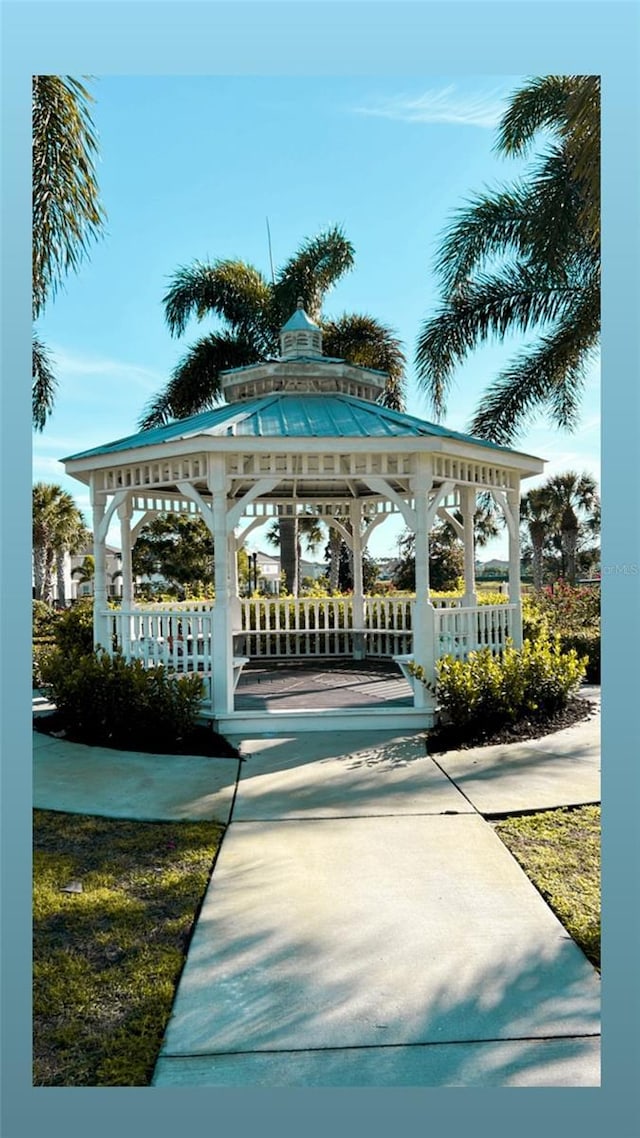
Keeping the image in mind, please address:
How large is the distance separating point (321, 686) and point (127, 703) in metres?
3.05

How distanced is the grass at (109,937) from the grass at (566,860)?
6.19ft

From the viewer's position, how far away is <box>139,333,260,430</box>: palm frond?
1792 centimetres

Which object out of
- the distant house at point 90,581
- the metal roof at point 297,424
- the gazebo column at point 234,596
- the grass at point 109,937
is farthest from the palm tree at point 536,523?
the grass at point 109,937

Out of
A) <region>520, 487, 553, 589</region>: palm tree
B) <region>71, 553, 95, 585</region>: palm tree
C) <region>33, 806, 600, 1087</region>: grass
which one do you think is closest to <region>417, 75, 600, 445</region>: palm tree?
<region>33, 806, 600, 1087</region>: grass

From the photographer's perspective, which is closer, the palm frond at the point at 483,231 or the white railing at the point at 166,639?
the white railing at the point at 166,639

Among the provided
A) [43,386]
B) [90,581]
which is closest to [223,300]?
[43,386]

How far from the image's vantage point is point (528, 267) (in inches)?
508

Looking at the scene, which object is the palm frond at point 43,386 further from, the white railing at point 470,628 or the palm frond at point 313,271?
the white railing at point 470,628

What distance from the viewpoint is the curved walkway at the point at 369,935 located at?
2805mm
